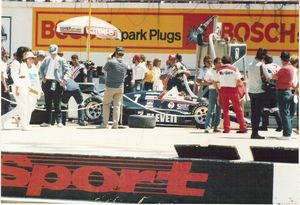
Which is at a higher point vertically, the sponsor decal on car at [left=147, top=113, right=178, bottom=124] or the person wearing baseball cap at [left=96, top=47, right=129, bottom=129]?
the person wearing baseball cap at [left=96, top=47, right=129, bottom=129]

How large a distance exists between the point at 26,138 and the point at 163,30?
15.3 meters

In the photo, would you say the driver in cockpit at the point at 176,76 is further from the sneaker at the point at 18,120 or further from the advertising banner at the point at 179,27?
the advertising banner at the point at 179,27

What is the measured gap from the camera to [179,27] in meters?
26.5

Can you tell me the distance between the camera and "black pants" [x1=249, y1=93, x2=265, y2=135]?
40.3 feet

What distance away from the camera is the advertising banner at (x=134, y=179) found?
22.0 ft

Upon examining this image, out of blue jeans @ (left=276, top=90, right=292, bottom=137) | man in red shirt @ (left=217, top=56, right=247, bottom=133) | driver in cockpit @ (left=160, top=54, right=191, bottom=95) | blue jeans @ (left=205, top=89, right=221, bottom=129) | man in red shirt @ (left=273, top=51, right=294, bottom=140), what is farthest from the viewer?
driver in cockpit @ (left=160, top=54, right=191, bottom=95)

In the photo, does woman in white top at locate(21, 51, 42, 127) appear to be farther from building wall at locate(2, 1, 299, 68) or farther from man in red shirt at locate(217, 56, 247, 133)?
building wall at locate(2, 1, 299, 68)

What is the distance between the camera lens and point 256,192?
667cm

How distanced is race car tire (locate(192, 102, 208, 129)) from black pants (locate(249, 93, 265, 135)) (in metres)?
2.30

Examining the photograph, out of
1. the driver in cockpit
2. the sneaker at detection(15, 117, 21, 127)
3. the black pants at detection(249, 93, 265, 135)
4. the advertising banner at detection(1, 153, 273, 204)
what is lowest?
the sneaker at detection(15, 117, 21, 127)

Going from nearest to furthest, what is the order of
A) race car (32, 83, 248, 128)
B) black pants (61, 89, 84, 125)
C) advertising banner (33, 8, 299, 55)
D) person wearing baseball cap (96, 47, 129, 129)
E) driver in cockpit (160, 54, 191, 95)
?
person wearing baseball cap (96, 47, 129, 129), black pants (61, 89, 84, 125), race car (32, 83, 248, 128), driver in cockpit (160, 54, 191, 95), advertising banner (33, 8, 299, 55)

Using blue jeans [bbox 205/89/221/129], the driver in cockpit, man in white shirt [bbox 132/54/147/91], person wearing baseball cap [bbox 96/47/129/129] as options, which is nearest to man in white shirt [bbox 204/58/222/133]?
blue jeans [bbox 205/89/221/129]

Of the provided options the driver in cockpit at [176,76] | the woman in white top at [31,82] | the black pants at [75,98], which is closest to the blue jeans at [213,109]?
the driver in cockpit at [176,76]

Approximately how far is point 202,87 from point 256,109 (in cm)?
345
